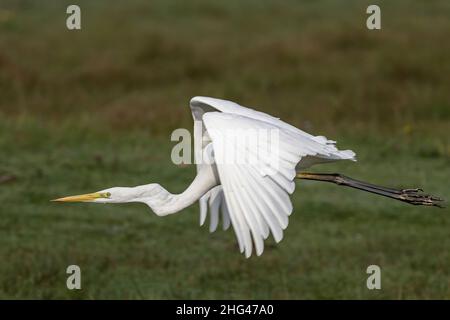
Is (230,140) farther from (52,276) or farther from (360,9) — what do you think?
(360,9)

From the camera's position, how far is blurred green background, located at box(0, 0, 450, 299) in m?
7.60

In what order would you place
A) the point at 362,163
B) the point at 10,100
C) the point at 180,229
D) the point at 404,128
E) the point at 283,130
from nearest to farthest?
the point at 283,130, the point at 180,229, the point at 362,163, the point at 404,128, the point at 10,100

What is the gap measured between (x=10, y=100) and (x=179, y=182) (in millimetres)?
5117

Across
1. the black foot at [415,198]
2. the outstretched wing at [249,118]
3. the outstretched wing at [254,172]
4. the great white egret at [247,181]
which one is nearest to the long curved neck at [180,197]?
the great white egret at [247,181]

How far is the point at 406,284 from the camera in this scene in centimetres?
735

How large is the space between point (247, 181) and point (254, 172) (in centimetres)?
5

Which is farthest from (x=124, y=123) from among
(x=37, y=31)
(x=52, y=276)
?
(x=37, y=31)

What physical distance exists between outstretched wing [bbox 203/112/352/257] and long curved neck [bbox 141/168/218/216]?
2.07 feet

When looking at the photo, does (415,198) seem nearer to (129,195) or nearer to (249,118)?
(249,118)

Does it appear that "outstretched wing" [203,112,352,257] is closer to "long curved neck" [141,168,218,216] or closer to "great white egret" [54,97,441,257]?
"great white egret" [54,97,441,257]

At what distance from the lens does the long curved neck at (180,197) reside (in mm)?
5586

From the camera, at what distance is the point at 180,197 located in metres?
5.62

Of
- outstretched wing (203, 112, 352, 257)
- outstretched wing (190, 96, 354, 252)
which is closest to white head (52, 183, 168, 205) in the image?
outstretched wing (190, 96, 354, 252)

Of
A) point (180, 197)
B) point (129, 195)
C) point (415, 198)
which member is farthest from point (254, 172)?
point (415, 198)
